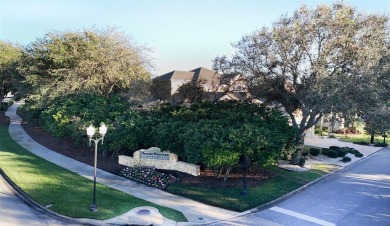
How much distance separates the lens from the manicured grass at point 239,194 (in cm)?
1350

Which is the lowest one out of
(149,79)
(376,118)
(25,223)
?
(25,223)

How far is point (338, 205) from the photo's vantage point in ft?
46.2

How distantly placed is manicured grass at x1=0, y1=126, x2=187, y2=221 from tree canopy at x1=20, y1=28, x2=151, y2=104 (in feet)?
30.8

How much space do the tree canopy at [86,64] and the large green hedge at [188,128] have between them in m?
2.01

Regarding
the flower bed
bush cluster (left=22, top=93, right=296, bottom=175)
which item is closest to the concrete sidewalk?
the flower bed

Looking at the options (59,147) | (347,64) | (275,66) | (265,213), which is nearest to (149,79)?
(59,147)

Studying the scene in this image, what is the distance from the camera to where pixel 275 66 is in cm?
2064

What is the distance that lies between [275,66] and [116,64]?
13.0 m

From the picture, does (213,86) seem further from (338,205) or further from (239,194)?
(338,205)

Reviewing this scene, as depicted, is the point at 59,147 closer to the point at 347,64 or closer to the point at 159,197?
the point at 159,197

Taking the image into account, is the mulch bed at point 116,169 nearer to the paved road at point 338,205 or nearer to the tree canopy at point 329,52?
the paved road at point 338,205

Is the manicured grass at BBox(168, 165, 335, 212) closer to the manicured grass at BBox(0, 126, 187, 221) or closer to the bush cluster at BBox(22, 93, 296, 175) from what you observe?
the bush cluster at BBox(22, 93, 296, 175)

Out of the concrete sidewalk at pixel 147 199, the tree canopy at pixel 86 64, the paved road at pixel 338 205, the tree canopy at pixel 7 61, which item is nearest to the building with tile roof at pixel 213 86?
the tree canopy at pixel 86 64

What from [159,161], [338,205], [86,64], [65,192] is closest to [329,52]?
[338,205]
